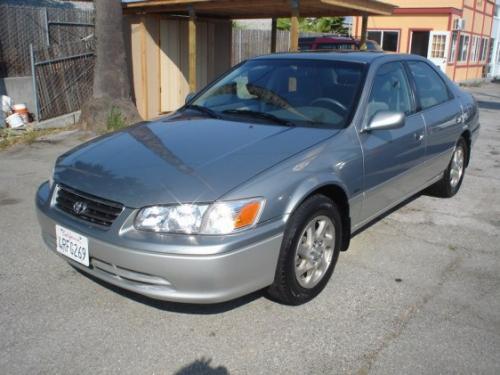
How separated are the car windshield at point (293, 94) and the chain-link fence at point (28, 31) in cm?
751

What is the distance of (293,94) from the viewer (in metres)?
4.06

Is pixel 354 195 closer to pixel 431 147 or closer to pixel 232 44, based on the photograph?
pixel 431 147

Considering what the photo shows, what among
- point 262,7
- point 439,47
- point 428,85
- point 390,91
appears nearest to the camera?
point 390,91

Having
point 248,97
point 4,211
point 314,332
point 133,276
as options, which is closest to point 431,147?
point 248,97

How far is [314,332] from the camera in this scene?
3.02 meters

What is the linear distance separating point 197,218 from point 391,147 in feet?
6.49

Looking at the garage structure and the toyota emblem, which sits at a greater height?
the garage structure

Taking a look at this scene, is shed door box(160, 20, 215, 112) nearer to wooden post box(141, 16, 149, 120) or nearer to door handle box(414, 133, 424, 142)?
wooden post box(141, 16, 149, 120)

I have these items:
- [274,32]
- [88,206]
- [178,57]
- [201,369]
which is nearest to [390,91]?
[88,206]

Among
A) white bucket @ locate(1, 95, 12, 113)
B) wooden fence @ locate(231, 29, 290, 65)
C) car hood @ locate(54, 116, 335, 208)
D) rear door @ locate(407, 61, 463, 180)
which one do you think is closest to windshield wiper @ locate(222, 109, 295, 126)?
car hood @ locate(54, 116, 335, 208)

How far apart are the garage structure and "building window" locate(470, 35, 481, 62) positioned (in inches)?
794

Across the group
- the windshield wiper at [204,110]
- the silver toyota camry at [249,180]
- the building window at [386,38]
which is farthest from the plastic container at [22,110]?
the building window at [386,38]

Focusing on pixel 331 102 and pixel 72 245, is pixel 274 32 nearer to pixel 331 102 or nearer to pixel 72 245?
pixel 331 102

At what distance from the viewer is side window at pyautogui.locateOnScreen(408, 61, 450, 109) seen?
15.7 feet
